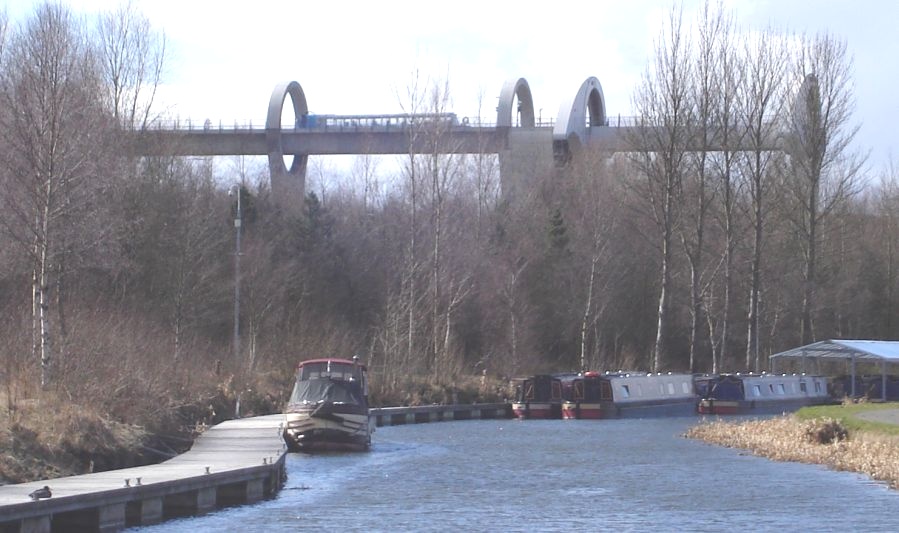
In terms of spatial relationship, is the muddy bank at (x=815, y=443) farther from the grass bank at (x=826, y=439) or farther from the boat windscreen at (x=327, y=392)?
the boat windscreen at (x=327, y=392)

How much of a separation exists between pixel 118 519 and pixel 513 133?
60188mm

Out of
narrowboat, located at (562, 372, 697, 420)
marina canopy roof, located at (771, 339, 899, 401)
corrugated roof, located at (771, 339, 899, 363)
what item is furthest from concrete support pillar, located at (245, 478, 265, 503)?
corrugated roof, located at (771, 339, 899, 363)

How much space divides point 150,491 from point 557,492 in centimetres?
940

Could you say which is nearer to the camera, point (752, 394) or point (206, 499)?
point (206, 499)

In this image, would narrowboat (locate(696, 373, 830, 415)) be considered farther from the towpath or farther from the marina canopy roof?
the towpath

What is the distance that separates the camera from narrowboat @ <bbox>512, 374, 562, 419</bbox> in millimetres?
55844

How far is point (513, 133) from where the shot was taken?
8088 centimetres

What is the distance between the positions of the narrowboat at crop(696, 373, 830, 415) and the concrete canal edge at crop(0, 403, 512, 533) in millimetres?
28852

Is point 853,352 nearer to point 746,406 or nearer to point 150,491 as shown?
point 746,406

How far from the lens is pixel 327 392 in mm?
37250

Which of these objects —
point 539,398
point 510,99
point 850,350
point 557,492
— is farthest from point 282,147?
point 557,492

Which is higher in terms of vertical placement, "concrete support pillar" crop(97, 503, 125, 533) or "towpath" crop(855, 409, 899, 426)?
"towpath" crop(855, 409, 899, 426)

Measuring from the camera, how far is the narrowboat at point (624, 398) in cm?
5531

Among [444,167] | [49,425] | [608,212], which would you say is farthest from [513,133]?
[49,425]
